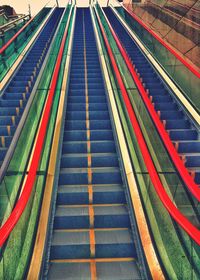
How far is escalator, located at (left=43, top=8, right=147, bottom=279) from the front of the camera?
3832 millimetres

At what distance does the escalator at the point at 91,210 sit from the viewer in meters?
3.83

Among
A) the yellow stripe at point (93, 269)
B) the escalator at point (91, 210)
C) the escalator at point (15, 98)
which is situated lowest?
the yellow stripe at point (93, 269)

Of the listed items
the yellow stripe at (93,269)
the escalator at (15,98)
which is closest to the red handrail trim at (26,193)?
the escalator at (15,98)

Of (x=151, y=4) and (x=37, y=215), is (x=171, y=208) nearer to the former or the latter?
(x=37, y=215)

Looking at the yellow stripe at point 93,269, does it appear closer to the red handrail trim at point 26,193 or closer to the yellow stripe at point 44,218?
the yellow stripe at point 44,218

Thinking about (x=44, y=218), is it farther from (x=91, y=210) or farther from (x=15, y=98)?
(x=15, y=98)

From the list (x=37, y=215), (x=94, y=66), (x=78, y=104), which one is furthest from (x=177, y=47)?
(x=37, y=215)

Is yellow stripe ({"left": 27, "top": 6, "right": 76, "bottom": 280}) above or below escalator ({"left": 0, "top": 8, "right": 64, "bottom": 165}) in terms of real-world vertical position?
below

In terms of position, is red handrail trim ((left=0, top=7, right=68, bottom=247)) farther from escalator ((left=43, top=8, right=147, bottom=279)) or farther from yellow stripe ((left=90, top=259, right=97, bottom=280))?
yellow stripe ((left=90, top=259, right=97, bottom=280))

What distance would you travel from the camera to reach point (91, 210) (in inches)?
177

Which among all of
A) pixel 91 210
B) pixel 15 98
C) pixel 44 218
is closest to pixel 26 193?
pixel 44 218

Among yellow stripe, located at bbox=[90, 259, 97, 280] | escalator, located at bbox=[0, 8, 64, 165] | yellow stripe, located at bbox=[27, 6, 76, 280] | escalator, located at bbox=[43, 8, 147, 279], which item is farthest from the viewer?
escalator, located at bbox=[0, 8, 64, 165]

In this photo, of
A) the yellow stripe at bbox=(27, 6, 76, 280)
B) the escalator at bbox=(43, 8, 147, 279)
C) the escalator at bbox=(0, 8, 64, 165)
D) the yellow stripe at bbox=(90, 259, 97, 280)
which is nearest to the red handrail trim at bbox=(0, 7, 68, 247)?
the yellow stripe at bbox=(27, 6, 76, 280)

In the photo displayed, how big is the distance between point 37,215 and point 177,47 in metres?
7.14
